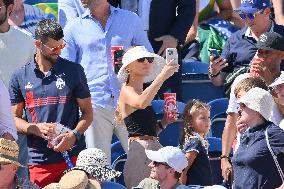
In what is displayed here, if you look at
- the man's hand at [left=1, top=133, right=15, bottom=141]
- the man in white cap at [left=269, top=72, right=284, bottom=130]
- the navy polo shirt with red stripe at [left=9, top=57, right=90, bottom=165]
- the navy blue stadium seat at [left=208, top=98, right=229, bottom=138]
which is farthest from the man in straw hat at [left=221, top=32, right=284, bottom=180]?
the man's hand at [left=1, top=133, right=15, bottom=141]

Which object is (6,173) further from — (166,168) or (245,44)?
(245,44)

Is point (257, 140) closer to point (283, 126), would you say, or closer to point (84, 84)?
point (283, 126)

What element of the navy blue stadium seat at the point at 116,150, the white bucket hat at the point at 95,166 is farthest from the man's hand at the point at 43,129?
the navy blue stadium seat at the point at 116,150

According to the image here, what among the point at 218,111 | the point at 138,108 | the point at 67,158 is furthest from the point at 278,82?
the point at 218,111

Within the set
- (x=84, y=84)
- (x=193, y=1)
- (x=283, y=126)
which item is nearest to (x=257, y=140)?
(x=283, y=126)

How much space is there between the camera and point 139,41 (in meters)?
9.64

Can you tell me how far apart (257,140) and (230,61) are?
2.07 meters

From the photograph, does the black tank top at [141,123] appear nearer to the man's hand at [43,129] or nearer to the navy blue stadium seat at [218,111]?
the man's hand at [43,129]

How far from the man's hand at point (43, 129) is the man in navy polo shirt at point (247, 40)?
1815 millimetres

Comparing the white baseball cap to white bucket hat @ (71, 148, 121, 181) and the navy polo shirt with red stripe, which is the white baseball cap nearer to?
white bucket hat @ (71, 148, 121, 181)

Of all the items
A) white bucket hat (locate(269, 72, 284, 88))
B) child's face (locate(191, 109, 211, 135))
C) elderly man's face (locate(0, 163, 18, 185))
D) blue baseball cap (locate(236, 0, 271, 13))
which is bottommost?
child's face (locate(191, 109, 211, 135))

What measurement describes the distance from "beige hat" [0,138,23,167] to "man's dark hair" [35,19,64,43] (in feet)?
4.87

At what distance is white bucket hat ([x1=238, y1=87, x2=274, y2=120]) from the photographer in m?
7.54

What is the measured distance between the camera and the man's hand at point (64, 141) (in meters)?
8.14
